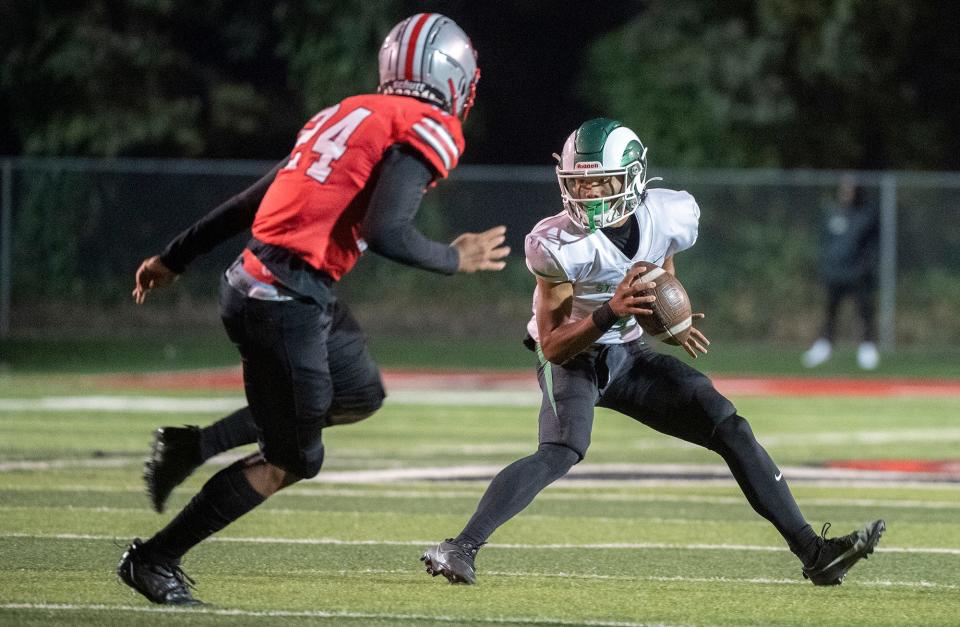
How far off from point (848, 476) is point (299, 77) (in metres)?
15.6

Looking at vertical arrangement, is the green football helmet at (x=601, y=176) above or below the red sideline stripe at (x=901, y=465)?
above

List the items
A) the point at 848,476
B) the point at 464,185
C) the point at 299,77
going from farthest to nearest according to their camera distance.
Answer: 1. the point at 299,77
2. the point at 464,185
3. the point at 848,476

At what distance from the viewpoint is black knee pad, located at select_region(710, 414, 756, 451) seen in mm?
6195

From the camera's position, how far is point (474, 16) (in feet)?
87.7

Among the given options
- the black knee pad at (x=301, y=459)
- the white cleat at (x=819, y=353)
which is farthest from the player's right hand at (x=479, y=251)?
the white cleat at (x=819, y=353)

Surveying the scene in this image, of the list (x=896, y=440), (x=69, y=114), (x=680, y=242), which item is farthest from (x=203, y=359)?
(x=680, y=242)

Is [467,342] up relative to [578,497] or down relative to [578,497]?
down

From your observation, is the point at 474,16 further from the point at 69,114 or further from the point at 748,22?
the point at 69,114

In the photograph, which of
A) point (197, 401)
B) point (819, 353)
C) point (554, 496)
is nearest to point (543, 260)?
point (554, 496)

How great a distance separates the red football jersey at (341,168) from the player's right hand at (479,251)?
0.23 m

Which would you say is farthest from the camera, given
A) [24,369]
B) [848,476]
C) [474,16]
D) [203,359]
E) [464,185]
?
[474,16]

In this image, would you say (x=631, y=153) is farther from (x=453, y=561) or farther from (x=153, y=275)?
(x=153, y=275)

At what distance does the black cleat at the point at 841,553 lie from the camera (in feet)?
20.0

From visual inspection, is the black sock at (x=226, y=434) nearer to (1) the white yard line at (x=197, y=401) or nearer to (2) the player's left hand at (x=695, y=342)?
(2) the player's left hand at (x=695, y=342)
